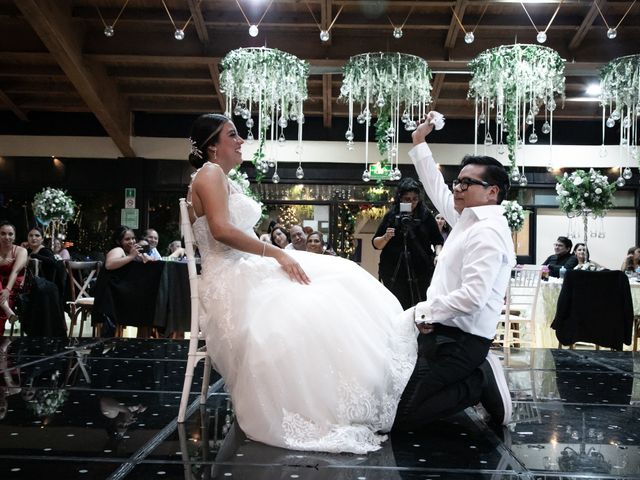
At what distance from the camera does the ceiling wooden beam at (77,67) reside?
759 cm

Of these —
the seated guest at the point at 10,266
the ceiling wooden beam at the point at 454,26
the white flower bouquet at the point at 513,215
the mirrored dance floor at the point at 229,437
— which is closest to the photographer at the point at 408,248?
the mirrored dance floor at the point at 229,437

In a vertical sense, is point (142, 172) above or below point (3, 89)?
below

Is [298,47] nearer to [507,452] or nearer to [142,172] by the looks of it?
[142,172]

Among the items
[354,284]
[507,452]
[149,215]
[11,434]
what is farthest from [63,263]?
[149,215]

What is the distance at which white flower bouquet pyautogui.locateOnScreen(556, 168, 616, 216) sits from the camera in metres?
6.64

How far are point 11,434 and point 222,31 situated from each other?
7.29m

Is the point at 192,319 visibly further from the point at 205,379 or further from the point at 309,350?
the point at 309,350

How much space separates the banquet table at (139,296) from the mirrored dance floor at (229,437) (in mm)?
1642

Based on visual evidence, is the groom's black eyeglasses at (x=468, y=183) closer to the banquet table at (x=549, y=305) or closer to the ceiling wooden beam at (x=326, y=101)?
the banquet table at (x=549, y=305)

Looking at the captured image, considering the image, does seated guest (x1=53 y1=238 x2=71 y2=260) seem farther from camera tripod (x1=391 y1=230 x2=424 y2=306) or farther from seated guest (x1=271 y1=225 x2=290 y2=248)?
camera tripod (x1=391 y1=230 x2=424 y2=306)

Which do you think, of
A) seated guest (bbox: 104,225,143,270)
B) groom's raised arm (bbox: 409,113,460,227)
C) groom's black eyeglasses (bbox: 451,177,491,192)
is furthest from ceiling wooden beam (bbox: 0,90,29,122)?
groom's black eyeglasses (bbox: 451,177,491,192)

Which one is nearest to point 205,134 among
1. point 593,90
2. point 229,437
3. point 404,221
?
point 229,437

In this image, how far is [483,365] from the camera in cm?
245

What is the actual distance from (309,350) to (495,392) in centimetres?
79
